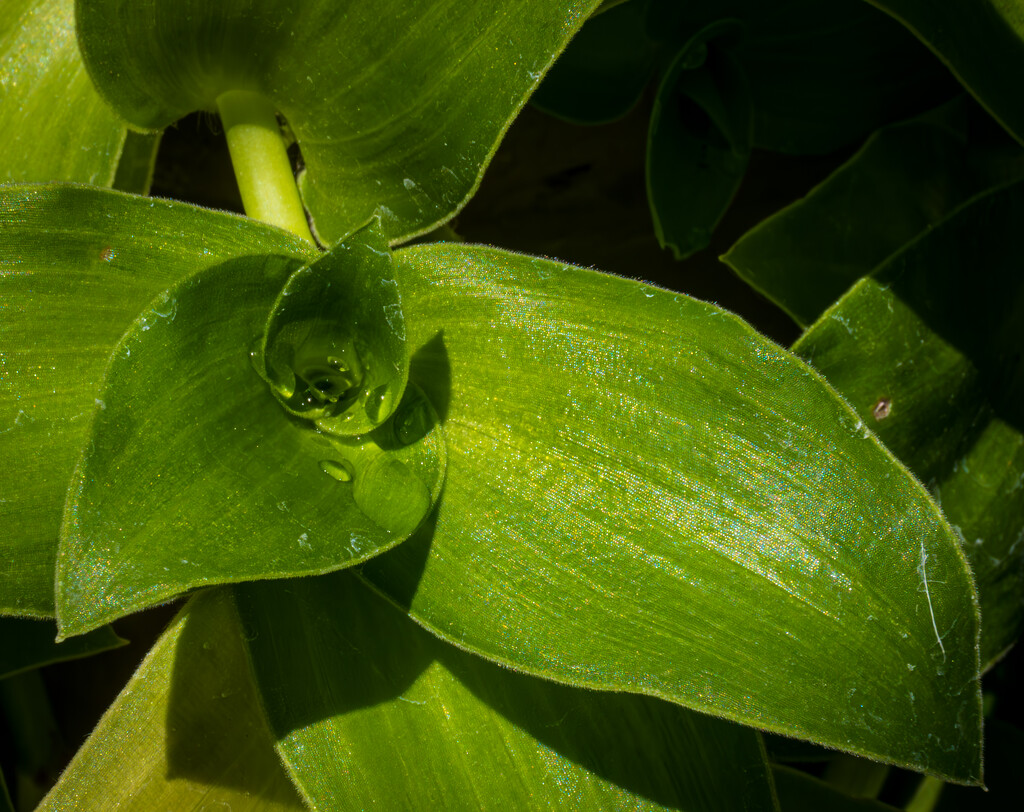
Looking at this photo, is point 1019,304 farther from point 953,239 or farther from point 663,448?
point 663,448

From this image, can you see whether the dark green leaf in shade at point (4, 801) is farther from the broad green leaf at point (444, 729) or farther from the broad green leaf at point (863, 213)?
the broad green leaf at point (863, 213)

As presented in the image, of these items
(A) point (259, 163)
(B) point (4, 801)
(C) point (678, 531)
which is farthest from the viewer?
(B) point (4, 801)

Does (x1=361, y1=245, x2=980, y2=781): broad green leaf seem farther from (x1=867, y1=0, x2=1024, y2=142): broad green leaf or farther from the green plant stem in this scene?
(x1=867, y1=0, x2=1024, y2=142): broad green leaf

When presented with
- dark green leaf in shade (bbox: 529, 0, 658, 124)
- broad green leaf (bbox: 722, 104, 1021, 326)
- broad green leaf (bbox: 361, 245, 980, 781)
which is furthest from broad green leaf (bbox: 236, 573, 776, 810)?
dark green leaf in shade (bbox: 529, 0, 658, 124)

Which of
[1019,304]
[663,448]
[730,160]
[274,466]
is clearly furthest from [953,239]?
[274,466]

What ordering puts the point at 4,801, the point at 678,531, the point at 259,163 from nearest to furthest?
the point at 678,531 < the point at 259,163 < the point at 4,801

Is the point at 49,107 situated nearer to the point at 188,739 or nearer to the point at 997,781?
the point at 188,739

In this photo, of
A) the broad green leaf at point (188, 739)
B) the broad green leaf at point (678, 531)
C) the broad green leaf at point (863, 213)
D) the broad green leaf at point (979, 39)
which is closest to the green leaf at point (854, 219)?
the broad green leaf at point (863, 213)

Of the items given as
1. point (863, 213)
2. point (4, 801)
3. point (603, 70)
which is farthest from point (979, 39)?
point (4, 801)
